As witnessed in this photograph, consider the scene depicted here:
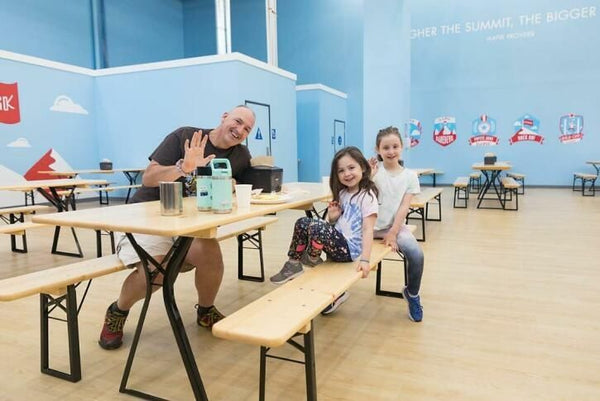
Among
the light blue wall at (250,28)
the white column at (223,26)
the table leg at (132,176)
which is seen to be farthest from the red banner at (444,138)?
→ the table leg at (132,176)

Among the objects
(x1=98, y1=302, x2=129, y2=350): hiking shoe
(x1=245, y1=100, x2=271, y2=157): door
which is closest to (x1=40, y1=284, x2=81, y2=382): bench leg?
(x1=98, y1=302, x2=129, y2=350): hiking shoe

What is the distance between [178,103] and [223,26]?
2181 mm

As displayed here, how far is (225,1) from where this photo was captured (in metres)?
8.88

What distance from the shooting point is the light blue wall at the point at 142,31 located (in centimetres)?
1056

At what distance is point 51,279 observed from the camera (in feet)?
6.16

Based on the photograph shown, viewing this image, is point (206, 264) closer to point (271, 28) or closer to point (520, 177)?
point (271, 28)

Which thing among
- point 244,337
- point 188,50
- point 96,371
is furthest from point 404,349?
point 188,50

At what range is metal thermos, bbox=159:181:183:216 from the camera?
1600 mm

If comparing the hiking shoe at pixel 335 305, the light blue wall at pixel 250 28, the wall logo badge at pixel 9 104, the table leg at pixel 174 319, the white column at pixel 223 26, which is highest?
the light blue wall at pixel 250 28

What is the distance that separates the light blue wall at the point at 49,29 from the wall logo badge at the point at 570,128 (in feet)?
35.7

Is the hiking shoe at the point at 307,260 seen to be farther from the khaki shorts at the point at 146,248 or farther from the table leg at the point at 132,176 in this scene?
the table leg at the point at 132,176

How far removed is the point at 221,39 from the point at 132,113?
230 cm

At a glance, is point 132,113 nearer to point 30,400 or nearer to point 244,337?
point 30,400

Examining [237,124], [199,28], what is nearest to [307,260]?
[237,124]
